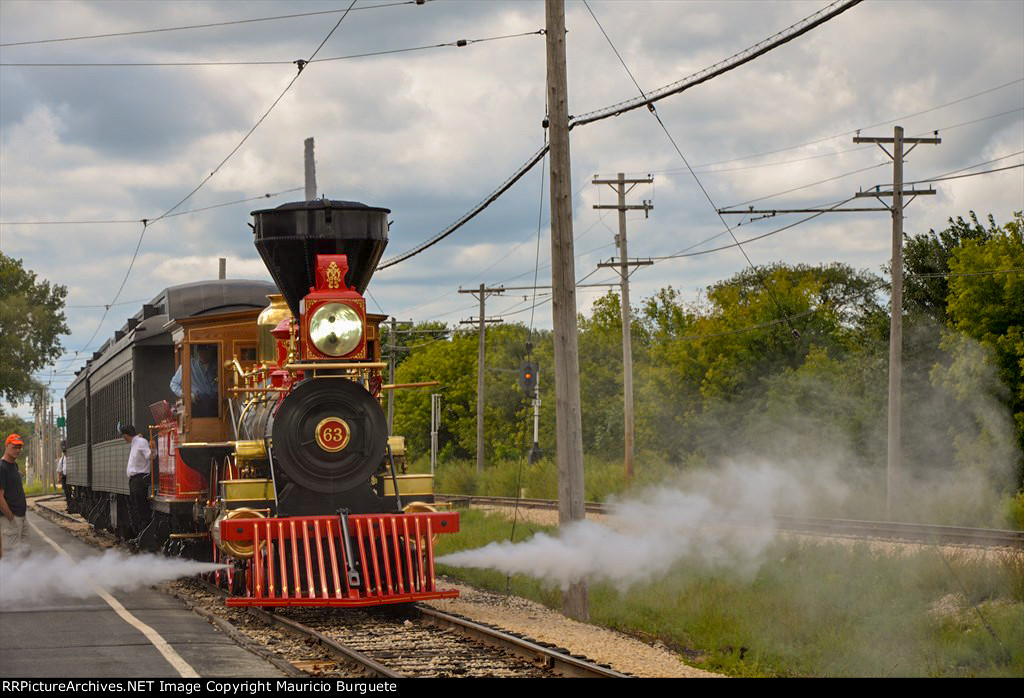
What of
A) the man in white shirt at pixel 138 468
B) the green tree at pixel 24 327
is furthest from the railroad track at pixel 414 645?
the green tree at pixel 24 327

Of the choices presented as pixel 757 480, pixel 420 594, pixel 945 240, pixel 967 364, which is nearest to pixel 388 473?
pixel 420 594

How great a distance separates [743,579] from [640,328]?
48.0 m

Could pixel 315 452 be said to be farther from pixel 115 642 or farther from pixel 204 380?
pixel 204 380

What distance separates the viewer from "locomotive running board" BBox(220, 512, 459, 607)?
11000mm

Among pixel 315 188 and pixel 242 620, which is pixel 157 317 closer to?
pixel 315 188

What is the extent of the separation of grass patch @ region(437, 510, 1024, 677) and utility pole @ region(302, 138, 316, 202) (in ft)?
18.3

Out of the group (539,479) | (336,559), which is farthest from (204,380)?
(539,479)

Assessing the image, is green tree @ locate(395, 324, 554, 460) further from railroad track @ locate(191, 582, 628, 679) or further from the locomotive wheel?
the locomotive wheel

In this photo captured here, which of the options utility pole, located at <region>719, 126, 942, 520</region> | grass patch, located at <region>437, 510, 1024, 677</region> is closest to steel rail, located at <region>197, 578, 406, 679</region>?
grass patch, located at <region>437, 510, 1024, 677</region>

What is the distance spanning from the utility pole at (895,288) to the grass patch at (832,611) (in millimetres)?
7586

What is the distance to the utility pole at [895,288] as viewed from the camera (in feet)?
78.8

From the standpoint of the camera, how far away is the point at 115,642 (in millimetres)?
10125

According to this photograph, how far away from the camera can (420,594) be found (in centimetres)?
→ 1130

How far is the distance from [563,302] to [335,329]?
300 cm
